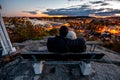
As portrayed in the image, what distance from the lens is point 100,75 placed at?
15.3ft

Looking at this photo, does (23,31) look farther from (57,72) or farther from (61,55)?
(61,55)

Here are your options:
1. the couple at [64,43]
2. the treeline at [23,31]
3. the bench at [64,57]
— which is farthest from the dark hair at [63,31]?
the treeline at [23,31]

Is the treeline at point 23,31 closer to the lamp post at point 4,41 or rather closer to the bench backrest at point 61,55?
the lamp post at point 4,41

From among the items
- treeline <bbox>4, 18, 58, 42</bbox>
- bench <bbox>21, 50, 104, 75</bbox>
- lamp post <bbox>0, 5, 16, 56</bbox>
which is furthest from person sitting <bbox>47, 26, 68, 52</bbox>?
treeline <bbox>4, 18, 58, 42</bbox>

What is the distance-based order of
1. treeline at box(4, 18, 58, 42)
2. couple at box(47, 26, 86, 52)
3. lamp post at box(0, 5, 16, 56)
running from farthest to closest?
treeline at box(4, 18, 58, 42), lamp post at box(0, 5, 16, 56), couple at box(47, 26, 86, 52)

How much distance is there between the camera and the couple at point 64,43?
4180 mm

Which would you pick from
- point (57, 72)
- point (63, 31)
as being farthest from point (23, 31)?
point (63, 31)

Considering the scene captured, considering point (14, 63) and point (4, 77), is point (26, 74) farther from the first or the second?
point (14, 63)

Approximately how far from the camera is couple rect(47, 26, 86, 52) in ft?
13.7

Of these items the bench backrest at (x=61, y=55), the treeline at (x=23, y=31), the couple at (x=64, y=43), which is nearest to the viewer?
the bench backrest at (x=61, y=55)

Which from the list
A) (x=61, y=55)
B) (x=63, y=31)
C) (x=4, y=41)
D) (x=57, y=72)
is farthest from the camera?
(x=4, y=41)

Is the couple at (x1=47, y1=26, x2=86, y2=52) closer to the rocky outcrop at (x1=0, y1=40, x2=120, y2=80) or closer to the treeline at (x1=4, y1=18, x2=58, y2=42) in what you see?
the rocky outcrop at (x1=0, y1=40, x2=120, y2=80)

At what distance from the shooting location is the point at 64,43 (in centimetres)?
420

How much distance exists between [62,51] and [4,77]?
2.08m
